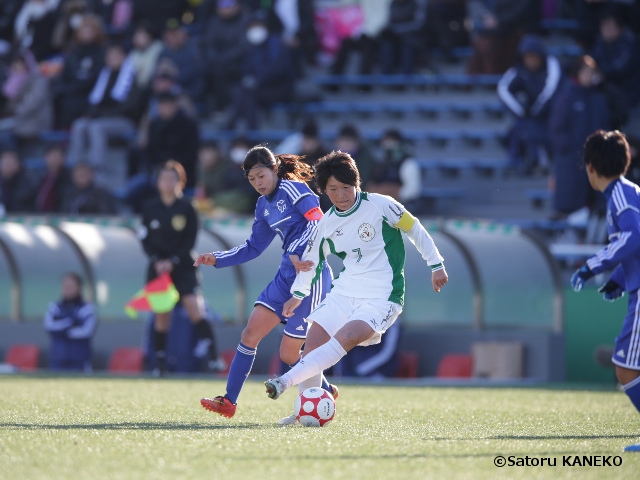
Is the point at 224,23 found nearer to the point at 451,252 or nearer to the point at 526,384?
the point at 451,252

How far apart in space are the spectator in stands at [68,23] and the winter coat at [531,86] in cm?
827

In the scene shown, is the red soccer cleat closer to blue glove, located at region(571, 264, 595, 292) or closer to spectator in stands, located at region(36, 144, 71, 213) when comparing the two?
blue glove, located at region(571, 264, 595, 292)

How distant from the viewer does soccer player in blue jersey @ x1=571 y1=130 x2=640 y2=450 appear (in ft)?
18.4

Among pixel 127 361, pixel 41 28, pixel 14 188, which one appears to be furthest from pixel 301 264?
pixel 41 28

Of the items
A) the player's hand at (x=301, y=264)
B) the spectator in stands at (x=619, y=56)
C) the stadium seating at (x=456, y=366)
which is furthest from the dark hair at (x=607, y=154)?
the spectator in stands at (x=619, y=56)

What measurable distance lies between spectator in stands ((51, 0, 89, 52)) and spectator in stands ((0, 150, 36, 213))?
3.98 m

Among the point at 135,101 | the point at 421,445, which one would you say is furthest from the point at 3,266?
the point at 421,445

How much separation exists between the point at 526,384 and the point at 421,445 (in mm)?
5879

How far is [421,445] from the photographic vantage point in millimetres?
5496

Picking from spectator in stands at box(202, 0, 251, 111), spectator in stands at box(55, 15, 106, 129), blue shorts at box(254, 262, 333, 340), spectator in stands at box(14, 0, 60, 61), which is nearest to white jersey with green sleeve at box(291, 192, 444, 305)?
blue shorts at box(254, 262, 333, 340)

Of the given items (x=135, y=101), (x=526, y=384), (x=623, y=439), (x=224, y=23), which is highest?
(x=224, y=23)

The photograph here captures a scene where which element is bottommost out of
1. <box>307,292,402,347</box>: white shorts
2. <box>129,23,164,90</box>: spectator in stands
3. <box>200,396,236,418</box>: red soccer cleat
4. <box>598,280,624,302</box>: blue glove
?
<box>200,396,236,418</box>: red soccer cleat

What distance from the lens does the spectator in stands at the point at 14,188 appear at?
15.9m

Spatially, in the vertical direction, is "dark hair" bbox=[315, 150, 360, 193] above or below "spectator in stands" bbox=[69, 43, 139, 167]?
below
